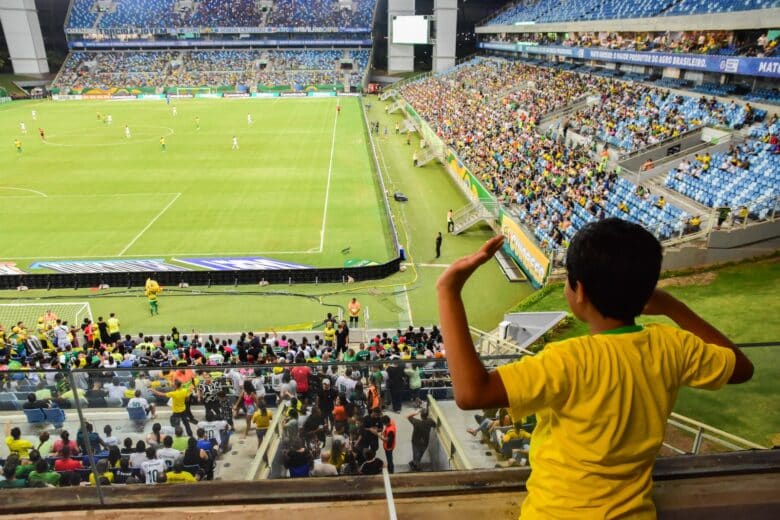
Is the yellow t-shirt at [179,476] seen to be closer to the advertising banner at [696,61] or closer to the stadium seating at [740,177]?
the stadium seating at [740,177]

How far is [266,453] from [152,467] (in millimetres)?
859

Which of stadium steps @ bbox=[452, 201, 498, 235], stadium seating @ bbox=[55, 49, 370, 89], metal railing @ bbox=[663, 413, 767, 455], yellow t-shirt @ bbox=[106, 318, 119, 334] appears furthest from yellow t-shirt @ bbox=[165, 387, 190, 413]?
stadium seating @ bbox=[55, 49, 370, 89]

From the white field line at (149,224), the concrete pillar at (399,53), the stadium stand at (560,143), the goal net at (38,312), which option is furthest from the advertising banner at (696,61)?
the concrete pillar at (399,53)

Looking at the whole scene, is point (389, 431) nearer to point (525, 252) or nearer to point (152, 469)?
point (152, 469)

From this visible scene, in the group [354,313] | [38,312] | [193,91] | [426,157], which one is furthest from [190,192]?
[193,91]

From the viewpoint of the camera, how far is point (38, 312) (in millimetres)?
17891

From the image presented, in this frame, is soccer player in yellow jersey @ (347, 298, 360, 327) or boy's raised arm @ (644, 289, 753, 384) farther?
soccer player in yellow jersey @ (347, 298, 360, 327)

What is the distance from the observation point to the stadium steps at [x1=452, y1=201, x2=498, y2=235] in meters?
23.9

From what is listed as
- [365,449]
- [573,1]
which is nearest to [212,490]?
[365,449]

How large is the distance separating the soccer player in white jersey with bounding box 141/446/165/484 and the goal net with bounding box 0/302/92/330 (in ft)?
49.6

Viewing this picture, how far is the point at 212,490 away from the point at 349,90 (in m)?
78.4

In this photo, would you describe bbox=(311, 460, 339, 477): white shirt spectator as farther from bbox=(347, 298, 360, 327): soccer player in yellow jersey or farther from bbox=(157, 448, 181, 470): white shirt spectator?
bbox=(347, 298, 360, 327): soccer player in yellow jersey

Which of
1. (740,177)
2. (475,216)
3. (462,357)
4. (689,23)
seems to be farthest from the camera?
(689,23)

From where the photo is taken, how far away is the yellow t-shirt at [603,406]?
1.91 m
